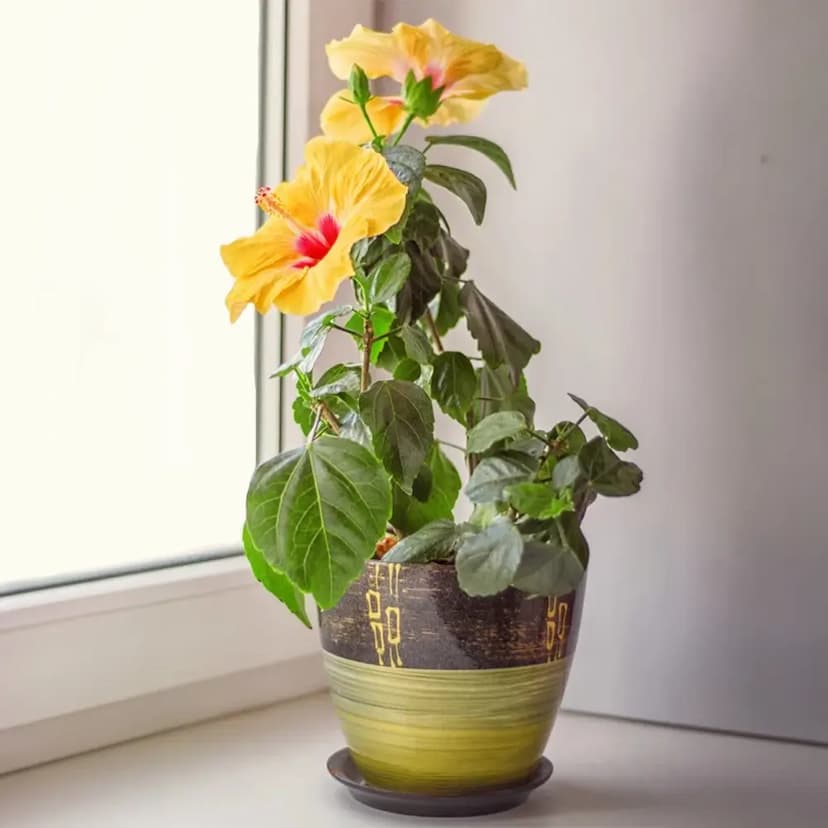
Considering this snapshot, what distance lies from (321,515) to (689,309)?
0.42m

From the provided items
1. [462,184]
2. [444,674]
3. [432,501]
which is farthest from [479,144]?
[444,674]

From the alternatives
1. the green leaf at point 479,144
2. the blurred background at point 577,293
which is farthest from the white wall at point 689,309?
the green leaf at point 479,144

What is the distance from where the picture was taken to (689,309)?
103 cm

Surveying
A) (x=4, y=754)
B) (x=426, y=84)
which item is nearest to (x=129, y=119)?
(x=426, y=84)

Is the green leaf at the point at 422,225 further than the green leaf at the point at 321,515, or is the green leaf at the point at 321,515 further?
the green leaf at the point at 422,225

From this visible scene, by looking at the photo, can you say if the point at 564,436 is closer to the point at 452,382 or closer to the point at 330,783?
the point at 452,382

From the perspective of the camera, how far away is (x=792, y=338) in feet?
3.23

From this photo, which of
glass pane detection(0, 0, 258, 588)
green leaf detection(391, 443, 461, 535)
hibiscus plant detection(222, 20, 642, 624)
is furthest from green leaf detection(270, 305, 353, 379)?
glass pane detection(0, 0, 258, 588)

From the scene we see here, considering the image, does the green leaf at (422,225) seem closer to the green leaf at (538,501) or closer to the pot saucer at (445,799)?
the green leaf at (538,501)

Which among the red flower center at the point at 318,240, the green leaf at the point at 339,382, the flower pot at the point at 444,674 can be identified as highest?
the red flower center at the point at 318,240

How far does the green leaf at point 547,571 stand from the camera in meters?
0.70

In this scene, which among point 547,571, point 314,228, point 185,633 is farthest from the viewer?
point 185,633

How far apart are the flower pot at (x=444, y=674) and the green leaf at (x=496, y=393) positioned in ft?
0.44

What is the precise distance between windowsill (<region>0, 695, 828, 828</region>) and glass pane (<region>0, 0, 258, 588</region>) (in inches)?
6.2
